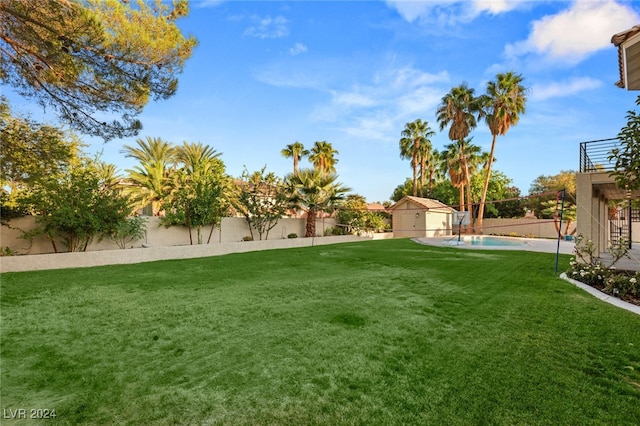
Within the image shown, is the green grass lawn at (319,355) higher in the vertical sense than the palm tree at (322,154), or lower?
lower

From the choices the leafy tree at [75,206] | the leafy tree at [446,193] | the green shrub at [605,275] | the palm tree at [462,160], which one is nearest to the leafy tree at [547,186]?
the leafy tree at [446,193]

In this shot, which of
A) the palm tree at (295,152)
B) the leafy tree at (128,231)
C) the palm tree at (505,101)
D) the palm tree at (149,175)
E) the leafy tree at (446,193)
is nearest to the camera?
the leafy tree at (128,231)

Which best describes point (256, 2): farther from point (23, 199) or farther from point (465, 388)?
point (465, 388)

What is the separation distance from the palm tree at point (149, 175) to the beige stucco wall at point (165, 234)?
2358mm

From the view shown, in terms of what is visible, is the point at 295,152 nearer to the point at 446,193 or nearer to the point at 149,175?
the point at 446,193

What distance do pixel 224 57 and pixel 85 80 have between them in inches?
187

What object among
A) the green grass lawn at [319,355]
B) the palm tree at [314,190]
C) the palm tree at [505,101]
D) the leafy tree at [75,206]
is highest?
the palm tree at [505,101]

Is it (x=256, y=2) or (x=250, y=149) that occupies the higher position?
(x=256, y=2)

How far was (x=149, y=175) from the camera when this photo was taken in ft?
53.0

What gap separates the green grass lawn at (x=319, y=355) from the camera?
87.2 inches

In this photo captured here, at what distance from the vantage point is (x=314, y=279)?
6.94m

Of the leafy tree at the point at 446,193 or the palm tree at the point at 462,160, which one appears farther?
the leafy tree at the point at 446,193

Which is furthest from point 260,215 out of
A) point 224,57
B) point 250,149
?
point 224,57

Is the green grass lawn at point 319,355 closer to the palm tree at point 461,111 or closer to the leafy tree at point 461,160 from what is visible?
the leafy tree at point 461,160
